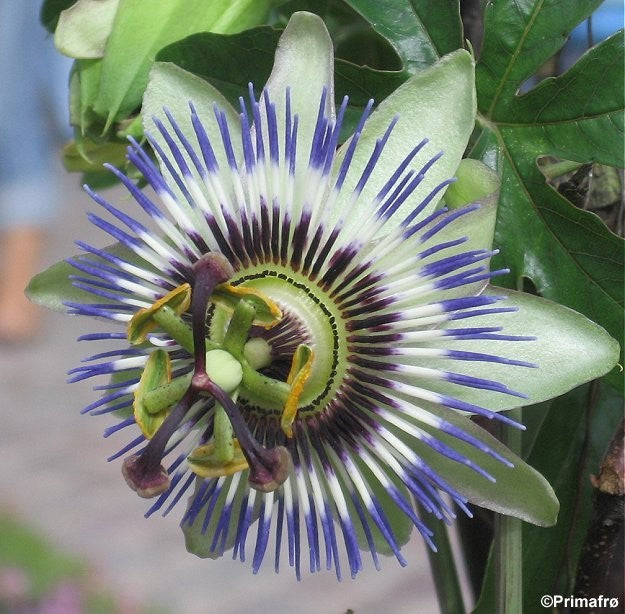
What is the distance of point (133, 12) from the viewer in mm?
601

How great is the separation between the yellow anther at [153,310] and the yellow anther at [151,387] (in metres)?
0.02

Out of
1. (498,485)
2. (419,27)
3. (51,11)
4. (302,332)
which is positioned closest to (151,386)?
(302,332)

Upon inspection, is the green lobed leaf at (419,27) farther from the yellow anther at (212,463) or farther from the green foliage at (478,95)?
the yellow anther at (212,463)

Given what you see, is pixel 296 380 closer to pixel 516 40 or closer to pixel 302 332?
pixel 302 332

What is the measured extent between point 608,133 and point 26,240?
402cm

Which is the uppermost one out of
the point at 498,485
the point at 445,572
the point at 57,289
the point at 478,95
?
the point at 478,95

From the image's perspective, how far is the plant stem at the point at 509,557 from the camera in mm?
570

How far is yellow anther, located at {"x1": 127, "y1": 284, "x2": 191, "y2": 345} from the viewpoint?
0.48 metres

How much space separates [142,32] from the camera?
2.00 feet

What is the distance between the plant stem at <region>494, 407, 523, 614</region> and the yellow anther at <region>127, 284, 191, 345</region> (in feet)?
0.74

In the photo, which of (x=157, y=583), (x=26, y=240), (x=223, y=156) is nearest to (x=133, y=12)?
(x=223, y=156)

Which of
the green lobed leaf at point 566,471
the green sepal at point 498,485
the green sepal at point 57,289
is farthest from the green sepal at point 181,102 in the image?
the green lobed leaf at point 566,471

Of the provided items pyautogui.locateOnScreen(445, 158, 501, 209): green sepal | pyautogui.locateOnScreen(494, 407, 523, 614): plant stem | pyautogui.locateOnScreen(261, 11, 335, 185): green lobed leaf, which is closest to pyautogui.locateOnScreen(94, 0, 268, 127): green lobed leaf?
pyautogui.locateOnScreen(261, 11, 335, 185): green lobed leaf

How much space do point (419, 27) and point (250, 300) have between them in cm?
26
